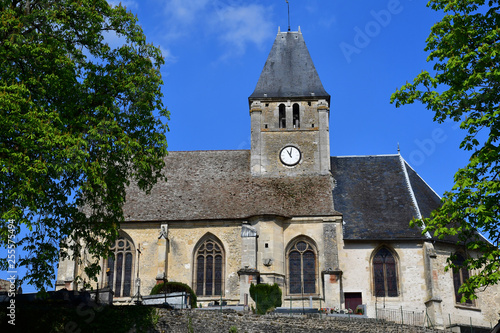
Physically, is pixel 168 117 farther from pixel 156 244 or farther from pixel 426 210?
pixel 426 210

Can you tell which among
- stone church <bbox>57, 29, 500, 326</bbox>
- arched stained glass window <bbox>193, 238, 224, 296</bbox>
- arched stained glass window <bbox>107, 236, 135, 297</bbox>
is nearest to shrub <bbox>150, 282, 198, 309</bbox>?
stone church <bbox>57, 29, 500, 326</bbox>

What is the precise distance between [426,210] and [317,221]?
5.52 m

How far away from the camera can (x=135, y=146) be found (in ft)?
62.0

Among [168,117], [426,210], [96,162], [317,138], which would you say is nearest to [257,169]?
[317,138]

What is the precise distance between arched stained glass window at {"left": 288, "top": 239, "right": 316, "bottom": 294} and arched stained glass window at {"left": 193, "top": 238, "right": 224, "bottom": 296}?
335 cm

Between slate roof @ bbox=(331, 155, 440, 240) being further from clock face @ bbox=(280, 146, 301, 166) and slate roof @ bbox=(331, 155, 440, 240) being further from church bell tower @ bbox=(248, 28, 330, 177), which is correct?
clock face @ bbox=(280, 146, 301, 166)

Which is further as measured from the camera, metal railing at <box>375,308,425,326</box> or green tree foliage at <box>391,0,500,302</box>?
metal railing at <box>375,308,425,326</box>

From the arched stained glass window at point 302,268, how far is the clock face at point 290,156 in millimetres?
4852

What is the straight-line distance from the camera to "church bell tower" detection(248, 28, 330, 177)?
3312cm

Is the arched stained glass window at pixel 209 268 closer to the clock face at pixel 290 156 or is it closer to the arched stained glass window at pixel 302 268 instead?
the arched stained glass window at pixel 302 268

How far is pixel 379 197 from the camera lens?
31.5m

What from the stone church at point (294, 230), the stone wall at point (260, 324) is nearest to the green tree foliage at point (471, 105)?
the stone wall at point (260, 324)

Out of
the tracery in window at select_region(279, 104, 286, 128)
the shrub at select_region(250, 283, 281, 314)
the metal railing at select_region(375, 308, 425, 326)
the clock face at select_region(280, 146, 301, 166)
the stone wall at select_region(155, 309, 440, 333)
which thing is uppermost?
the tracery in window at select_region(279, 104, 286, 128)

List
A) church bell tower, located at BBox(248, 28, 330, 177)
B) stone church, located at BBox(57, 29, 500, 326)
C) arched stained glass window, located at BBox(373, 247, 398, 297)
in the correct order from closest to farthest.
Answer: stone church, located at BBox(57, 29, 500, 326)
arched stained glass window, located at BBox(373, 247, 398, 297)
church bell tower, located at BBox(248, 28, 330, 177)
